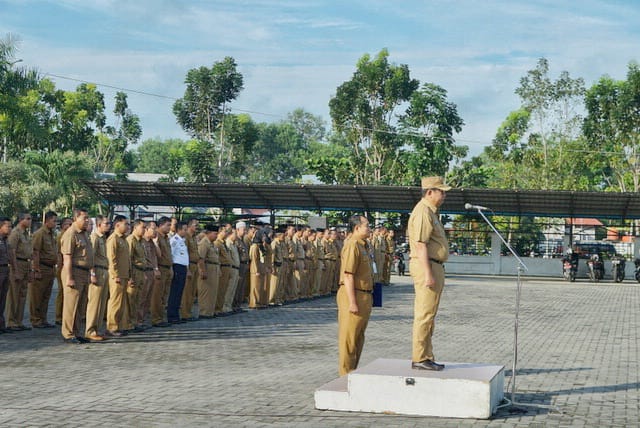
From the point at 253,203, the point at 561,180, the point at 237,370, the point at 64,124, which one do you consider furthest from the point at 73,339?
the point at 64,124

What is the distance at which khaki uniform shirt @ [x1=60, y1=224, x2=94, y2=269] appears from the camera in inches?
531

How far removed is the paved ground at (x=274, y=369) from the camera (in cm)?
818

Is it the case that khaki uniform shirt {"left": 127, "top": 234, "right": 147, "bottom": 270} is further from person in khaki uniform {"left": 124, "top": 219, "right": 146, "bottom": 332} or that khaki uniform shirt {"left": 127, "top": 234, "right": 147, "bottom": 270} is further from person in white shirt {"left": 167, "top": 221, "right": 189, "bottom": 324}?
person in white shirt {"left": 167, "top": 221, "right": 189, "bottom": 324}

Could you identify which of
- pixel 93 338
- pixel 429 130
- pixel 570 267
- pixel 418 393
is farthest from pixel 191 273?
pixel 429 130

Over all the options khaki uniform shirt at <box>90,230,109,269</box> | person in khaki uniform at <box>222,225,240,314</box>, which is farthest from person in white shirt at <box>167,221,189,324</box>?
khaki uniform shirt at <box>90,230,109,269</box>

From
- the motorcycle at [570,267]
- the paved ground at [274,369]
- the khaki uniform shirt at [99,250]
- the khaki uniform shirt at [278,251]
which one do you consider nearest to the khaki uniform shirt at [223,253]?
the paved ground at [274,369]

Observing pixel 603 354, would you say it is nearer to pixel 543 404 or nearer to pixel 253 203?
pixel 543 404

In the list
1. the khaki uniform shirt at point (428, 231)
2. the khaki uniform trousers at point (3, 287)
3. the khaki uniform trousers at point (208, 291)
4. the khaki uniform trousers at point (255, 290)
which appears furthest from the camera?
the khaki uniform trousers at point (255, 290)

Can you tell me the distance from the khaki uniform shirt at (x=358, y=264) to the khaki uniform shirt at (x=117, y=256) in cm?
561

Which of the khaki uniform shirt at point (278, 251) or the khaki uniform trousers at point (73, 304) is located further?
the khaki uniform shirt at point (278, 251)

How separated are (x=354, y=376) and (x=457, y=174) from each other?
41.6 meters

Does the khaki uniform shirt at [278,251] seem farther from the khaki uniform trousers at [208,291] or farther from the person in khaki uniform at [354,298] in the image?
the person in khaki uniform at [354,298]

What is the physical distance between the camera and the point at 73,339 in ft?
44.2

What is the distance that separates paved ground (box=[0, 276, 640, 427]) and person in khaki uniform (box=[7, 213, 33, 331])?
2.33 ft
